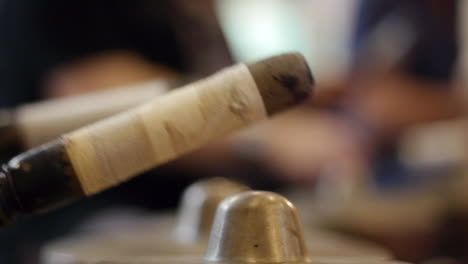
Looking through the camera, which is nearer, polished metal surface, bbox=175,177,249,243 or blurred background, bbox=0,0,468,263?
polished metal surface, bbox=175,177,249,243

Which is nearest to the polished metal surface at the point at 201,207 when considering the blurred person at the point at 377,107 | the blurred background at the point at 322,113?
the blurred background at the point at 322,113

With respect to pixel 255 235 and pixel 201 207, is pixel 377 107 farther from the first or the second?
pixel 255 235

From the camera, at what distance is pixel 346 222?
1.06m

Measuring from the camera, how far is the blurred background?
42.3 inches

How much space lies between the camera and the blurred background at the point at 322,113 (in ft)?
3.52

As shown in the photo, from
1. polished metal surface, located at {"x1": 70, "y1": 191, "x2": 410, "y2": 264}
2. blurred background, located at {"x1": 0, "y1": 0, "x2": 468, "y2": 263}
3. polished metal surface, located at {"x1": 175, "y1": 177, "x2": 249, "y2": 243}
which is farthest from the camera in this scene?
blurred background, located at {"x1": 0, "y1": 0, "x2": 468, "y2": 263}

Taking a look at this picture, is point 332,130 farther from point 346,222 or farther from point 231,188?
point 231,188

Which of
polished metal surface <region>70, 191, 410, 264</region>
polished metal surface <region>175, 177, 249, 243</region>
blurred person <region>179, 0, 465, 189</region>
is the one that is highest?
polished metal surface <region>70, 191, 410, 264</region>

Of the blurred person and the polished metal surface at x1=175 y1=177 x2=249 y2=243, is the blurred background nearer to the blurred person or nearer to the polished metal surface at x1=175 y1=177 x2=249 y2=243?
the blurred person

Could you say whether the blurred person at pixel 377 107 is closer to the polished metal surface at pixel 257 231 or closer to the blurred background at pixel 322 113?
the blurred background at pixel 322 113

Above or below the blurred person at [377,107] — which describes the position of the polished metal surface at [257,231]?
above

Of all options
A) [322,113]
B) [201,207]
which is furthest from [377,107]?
[201,207]

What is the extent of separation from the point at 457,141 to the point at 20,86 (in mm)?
890

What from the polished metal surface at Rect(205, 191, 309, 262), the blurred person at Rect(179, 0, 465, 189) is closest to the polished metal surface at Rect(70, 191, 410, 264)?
the polished metal surface at Rect(205, 191, 309, 262)
